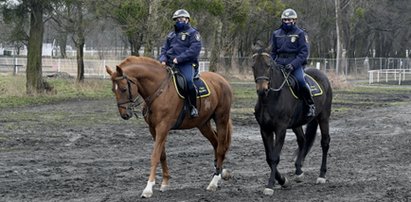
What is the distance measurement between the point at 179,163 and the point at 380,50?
2896 inches

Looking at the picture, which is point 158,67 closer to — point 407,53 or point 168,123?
point 168,123

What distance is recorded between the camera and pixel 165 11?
29.7m

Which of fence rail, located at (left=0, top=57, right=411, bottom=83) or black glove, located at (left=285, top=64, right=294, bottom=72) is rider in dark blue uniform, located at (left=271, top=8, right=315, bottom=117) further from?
fence rail, located at (left=0, top=57, right=411, bottom=83)

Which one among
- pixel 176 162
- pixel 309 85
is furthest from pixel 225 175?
pixel 176 162

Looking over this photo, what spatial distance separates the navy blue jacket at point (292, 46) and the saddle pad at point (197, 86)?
1.23 m

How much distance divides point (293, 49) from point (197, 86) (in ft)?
5.34

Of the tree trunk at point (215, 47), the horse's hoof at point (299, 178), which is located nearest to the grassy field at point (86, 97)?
the tree trunk at point (215, 47)

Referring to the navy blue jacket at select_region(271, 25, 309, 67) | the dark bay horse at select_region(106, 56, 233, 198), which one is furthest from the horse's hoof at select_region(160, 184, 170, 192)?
the navy blue jacket at select_region(271, 25, 309, 67)

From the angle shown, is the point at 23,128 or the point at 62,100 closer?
the point at 23,128

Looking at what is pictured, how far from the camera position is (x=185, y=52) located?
10352mm

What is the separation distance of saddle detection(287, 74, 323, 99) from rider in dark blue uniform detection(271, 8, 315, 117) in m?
0.07

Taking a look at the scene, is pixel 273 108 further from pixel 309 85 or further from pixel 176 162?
pixel 176 162

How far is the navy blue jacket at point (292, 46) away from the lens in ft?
35.3

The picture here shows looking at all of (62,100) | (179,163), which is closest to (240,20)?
(62,100)
